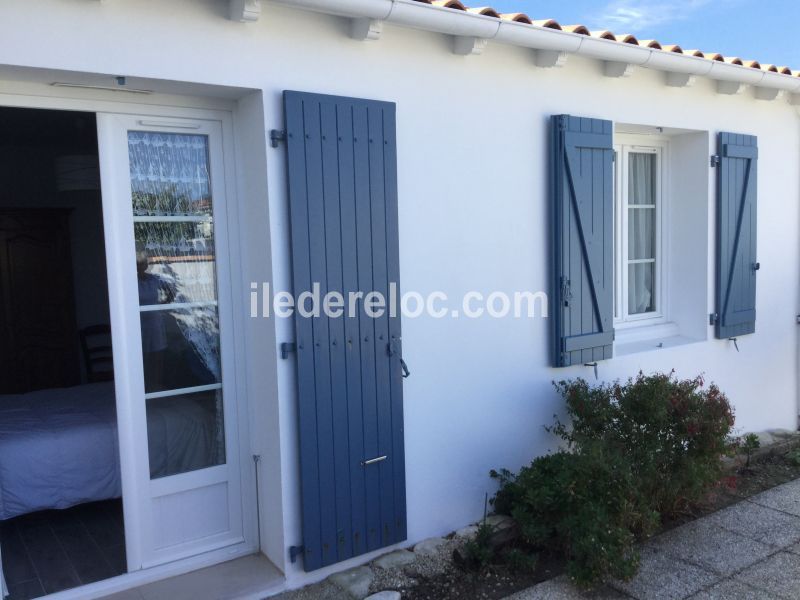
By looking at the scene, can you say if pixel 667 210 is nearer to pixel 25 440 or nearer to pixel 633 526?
pixel 633 526

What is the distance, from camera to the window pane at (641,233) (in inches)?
217

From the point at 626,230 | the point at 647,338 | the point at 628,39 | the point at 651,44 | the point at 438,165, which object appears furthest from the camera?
the point at 647,338

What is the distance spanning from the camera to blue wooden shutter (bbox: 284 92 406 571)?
11.4 feet

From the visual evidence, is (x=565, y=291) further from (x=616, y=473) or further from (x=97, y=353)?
(x=97, y=353)

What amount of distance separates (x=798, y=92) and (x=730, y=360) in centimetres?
227

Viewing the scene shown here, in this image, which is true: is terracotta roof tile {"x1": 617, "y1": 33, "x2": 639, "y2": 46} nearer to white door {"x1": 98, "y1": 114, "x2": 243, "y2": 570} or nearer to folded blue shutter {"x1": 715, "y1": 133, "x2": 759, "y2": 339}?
folded blue shutter {"x1": 715, "y1": 133, "x2": 759, "y2": 339}

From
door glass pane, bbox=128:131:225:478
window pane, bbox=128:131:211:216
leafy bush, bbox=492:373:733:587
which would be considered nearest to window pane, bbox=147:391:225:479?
door glass pane, bbox=128:131:225:478

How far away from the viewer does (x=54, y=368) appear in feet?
22.9

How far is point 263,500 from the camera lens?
3.72 meters

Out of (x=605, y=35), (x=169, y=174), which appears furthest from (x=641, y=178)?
(x=169, y=174)

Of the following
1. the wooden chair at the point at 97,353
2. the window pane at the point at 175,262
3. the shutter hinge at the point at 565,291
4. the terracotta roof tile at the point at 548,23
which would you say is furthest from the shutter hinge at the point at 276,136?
the wooden chair at the point at 97,353

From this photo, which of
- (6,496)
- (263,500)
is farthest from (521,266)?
(6,496)

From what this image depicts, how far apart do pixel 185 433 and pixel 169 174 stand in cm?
131

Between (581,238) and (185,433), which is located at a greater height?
(581,238)
